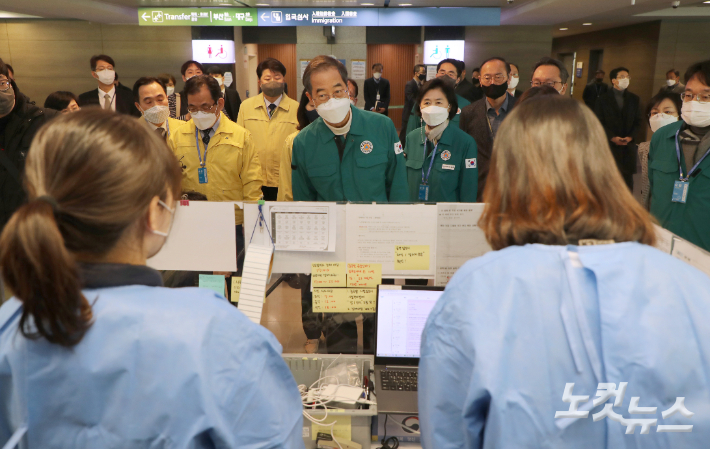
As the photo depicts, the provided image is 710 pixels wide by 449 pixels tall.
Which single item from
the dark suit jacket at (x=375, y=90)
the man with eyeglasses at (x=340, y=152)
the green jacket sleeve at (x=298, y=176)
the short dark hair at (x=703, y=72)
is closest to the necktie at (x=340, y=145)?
the man with eyeglasses at (x=340, y=152)

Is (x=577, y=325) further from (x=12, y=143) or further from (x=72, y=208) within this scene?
(x=12, y=143)

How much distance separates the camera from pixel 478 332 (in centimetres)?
88

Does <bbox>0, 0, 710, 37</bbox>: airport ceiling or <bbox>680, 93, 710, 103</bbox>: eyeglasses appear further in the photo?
<bbox>0, 0, 710, 37</bbox>: airport ceiling

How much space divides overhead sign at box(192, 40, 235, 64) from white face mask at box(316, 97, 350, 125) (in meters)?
8.34

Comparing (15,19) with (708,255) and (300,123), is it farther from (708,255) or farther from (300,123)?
(708,255)

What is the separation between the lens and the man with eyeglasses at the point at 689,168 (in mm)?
2664

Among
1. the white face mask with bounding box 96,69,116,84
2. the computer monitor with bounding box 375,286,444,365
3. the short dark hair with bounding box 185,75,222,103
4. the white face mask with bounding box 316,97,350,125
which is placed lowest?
the computer monitor with bounding box 375,286,444,365

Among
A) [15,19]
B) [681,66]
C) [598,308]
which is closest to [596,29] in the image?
[681,66]

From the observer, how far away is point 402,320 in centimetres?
181

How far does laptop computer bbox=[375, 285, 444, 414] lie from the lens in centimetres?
174

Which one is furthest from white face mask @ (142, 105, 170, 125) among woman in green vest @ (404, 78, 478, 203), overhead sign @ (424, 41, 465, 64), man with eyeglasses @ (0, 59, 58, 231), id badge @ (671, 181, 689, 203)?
overhead sign @ (424, 41, 465, 64)

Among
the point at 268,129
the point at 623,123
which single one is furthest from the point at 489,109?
the point at 623,123

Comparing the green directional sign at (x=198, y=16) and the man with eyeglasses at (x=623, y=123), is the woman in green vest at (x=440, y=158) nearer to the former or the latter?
the man with eyeglasses at (x=623, y=123)

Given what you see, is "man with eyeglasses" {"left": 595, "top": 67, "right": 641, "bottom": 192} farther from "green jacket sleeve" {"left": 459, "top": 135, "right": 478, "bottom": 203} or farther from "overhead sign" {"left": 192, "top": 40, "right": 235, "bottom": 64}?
"overhead sign" {"left": 192, "top": 40, "right": 235, "bottom": 64}
